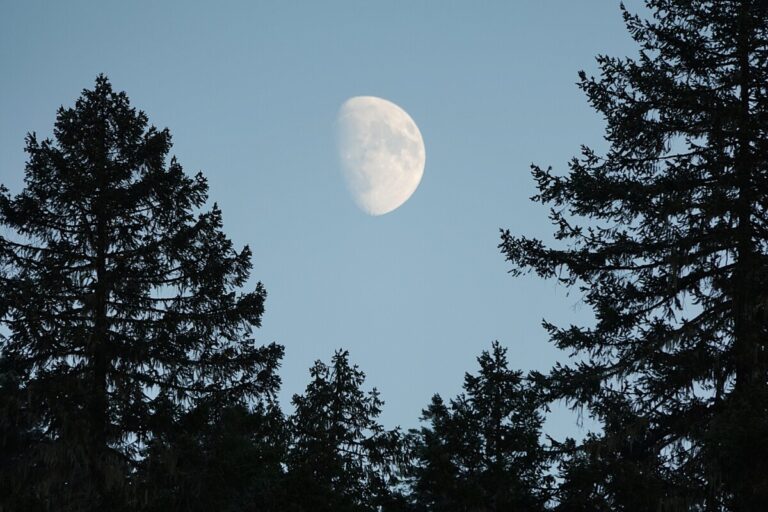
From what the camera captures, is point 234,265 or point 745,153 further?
point 234,265

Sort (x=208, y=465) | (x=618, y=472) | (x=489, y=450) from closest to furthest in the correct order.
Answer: (x=618, y=472)
(x=208, y=465)
(x=489, y=450)

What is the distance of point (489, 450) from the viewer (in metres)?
18.0

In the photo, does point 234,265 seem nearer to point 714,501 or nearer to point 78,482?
point 78,482

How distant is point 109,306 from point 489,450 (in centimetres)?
Result: 848

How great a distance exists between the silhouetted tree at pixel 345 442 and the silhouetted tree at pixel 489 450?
824 mm

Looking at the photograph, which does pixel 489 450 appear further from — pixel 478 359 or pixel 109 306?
pixel 109 306

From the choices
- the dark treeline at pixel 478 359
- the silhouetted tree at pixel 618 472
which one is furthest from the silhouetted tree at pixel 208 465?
the silhouetted tree at pixel 618 472

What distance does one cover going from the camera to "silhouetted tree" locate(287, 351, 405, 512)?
1792 cm

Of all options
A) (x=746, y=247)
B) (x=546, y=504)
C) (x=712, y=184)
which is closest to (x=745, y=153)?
(x=712, y=184)

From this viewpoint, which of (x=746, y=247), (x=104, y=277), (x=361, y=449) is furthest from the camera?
(x=361, y=449)

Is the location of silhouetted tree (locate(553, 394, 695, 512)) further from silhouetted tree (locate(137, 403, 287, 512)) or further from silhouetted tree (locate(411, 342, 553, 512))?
silhouetted tree (locate(137, 403, 287, 512))

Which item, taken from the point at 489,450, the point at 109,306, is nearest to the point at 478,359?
the point at 489,450

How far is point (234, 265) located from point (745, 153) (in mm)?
10279

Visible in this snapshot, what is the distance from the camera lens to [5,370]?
16.1 metres
